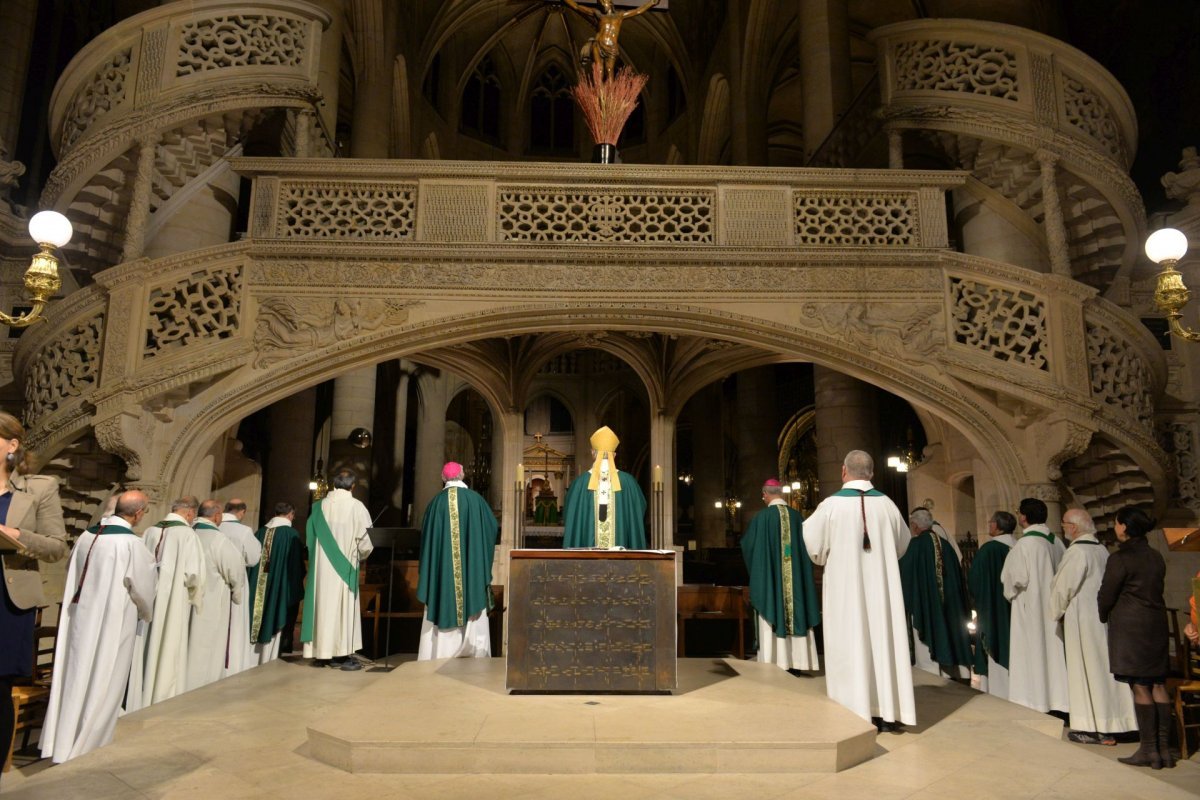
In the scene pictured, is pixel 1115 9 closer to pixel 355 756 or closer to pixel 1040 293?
pixel 1040 293

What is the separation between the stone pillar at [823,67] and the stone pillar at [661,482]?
4475 mm

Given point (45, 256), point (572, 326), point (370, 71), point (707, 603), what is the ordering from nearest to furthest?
point (45, 256) < point (572, 326) < point (707, 603) < point (370, 71)

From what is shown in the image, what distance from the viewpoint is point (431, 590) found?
718cm

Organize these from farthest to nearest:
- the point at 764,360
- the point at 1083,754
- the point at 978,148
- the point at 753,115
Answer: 1. the point at 753,115
2. the point at 764,360
3. the point at 978,148
4. the point at 1083,754

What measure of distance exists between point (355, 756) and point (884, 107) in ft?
25.5

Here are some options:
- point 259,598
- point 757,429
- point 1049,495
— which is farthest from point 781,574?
point 757,429

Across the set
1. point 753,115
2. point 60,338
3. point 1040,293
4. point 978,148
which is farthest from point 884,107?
point 60,338

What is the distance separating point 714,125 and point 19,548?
701 inches

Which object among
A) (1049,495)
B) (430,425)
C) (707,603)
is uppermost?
(430,425)

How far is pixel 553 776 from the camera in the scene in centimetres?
410

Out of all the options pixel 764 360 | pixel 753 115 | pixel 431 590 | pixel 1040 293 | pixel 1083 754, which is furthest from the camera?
pixel 753 115

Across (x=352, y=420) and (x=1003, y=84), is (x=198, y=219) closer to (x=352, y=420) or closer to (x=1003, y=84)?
(x=352, y=420)

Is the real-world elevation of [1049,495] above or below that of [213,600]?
above

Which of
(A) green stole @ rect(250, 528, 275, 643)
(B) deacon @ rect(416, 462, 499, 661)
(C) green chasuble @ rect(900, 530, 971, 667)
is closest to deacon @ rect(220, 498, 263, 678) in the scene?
(A) green stole @ rect(250, 528, 275, 643)
